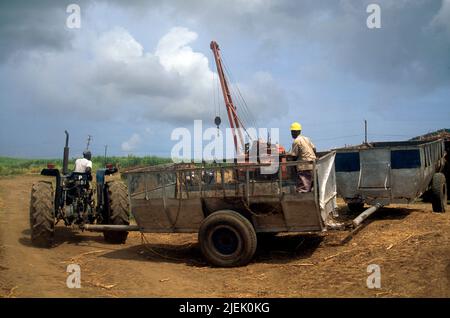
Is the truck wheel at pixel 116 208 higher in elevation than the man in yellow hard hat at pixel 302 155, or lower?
lower

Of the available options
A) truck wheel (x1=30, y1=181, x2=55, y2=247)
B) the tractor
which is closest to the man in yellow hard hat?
the tractor

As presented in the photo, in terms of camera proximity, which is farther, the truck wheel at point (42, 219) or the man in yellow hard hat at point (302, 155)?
the truck wheel at point (42, 219)

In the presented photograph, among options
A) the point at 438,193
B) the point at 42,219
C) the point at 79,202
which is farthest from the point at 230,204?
the point at 438,193

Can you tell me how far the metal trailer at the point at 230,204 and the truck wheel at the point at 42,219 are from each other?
1.91 meters

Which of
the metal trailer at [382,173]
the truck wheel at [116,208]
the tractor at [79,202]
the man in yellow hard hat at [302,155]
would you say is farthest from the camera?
the metal trailer at [382,173]

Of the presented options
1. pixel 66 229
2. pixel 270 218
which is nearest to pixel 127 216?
pixel 66 229

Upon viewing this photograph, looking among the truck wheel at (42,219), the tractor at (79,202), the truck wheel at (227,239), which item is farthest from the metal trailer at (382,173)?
the truck wheel at (42,219)

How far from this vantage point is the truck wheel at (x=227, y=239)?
7.72 metres

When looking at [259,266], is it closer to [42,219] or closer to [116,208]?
[116,208]

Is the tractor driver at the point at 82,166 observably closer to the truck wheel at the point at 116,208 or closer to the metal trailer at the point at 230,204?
the truck wheel at the point at 116,208

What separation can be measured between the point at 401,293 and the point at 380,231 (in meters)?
3.46

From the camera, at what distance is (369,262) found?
23.7ft
